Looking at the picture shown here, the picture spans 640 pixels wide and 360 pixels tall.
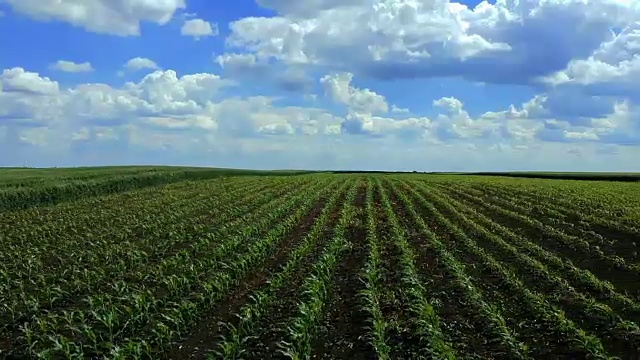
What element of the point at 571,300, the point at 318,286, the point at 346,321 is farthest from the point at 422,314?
the point at 571,300

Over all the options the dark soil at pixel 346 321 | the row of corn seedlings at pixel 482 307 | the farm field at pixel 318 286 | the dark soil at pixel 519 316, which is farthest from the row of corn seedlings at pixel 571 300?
the dark soil at pixel 346 321

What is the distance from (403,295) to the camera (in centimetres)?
1280

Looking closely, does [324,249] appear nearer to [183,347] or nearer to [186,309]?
[186,309]

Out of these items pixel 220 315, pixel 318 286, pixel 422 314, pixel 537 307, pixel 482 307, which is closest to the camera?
pixel 422 314

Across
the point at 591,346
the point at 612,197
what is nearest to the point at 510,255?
the point at 591,346

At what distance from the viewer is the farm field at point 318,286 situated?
31.8 ft

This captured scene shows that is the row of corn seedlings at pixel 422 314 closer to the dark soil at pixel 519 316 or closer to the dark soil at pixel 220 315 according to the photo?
the dark soil at pixel 519 316

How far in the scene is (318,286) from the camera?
41.4 feet

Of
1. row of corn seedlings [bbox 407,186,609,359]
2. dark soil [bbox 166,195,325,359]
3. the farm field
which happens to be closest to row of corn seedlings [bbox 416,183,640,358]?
the farm field

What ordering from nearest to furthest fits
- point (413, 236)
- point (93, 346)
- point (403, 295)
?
point (93, 346)
point (403, 295)
point (413, 236)

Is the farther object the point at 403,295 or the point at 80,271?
the point at 80,271

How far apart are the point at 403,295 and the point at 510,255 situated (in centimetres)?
665

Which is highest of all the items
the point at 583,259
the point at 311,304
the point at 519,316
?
the point at 311,304

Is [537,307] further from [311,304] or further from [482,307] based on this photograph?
[311,304]
